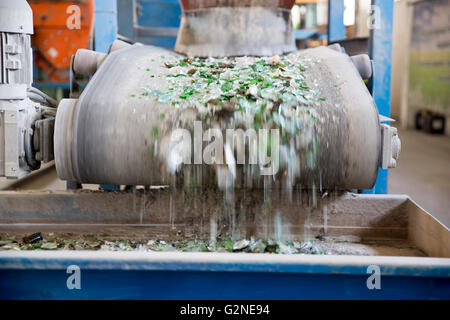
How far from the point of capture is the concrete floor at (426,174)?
3.99m

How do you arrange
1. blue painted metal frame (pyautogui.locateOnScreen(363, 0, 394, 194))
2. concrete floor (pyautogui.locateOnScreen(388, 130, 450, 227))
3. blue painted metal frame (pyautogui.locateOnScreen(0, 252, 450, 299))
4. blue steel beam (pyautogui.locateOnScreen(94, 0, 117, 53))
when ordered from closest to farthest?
blue painted metal frame (pyautogui.locateOnScreen(0, 252, 450, 299))
blue painted metal frame (pyautogui.locateOnScreen(363, 0, 394, 194))
blue steel beam (pyautogui.locateOnScreen(94, 0, 117, 53))
concrete floor (pyautogui.locateOnScreen(388, 130, 450, 227))

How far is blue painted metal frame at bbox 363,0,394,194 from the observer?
2.70 metres

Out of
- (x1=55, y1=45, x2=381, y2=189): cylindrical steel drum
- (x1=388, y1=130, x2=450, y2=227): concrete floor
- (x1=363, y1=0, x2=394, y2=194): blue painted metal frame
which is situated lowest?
(x1=388, y1=130, x2=450, y2=227): concrete floor

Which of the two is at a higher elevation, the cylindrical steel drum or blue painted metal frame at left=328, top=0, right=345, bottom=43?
blue painted metal frame at left=328, top=0, right=345, bottom=43

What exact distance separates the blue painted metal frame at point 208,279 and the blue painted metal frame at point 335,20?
126 inches

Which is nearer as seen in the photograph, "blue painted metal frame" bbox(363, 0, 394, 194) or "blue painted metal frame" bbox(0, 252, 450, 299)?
"blue painted metal frame" bbox(0, 252, 450, 299)

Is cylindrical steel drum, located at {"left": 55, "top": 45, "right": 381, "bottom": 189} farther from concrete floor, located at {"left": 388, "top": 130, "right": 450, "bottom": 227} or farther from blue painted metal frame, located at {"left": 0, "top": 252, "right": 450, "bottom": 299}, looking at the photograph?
concrete floor, located at {"left": 388, "top": 130, "right": 450, "bottom": 227}

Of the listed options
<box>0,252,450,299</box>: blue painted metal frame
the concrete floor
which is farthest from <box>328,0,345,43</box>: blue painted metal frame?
<box>0,252,450,299</box>: blue painted metal frame

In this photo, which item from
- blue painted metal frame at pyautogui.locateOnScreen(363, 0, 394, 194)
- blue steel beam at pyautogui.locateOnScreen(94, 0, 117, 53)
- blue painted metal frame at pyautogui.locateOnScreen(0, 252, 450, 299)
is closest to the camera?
blue painted metal frame at pyautogui.locateOnScreen(0, 252, 450, 299)

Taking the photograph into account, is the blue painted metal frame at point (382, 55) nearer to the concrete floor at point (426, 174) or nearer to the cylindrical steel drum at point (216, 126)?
the cylindrical steel drum at point (216, 126)

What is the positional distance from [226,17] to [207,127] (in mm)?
1117

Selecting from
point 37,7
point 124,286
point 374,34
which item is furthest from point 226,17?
point 37,7

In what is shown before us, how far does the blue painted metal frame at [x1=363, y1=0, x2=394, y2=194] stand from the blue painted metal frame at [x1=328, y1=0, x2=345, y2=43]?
159 centimetres
